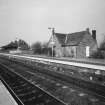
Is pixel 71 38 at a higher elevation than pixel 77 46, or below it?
higher

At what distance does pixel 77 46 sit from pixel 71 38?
6.50 meters

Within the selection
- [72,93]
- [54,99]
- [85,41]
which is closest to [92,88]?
[72,93]

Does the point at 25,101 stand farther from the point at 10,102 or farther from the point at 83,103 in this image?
the point at 83,103

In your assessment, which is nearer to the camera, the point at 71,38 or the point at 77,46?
the point at 77,46

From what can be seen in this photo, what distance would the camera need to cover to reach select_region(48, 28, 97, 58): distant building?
35.3 meters

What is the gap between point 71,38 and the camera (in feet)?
134

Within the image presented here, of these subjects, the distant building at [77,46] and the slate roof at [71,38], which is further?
the slate roof at [71,38]

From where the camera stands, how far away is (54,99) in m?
Result: 8.29

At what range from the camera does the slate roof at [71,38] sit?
36.7 m

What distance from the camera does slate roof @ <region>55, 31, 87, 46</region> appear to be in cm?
3672

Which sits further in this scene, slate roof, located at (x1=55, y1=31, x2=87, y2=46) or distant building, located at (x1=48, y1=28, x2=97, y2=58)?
slate roof, located at (x1=55, y1=31, x2=87, y2=46)

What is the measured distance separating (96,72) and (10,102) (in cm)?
909

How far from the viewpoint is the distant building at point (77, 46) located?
35.3 m

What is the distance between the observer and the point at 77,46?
35000 mm
